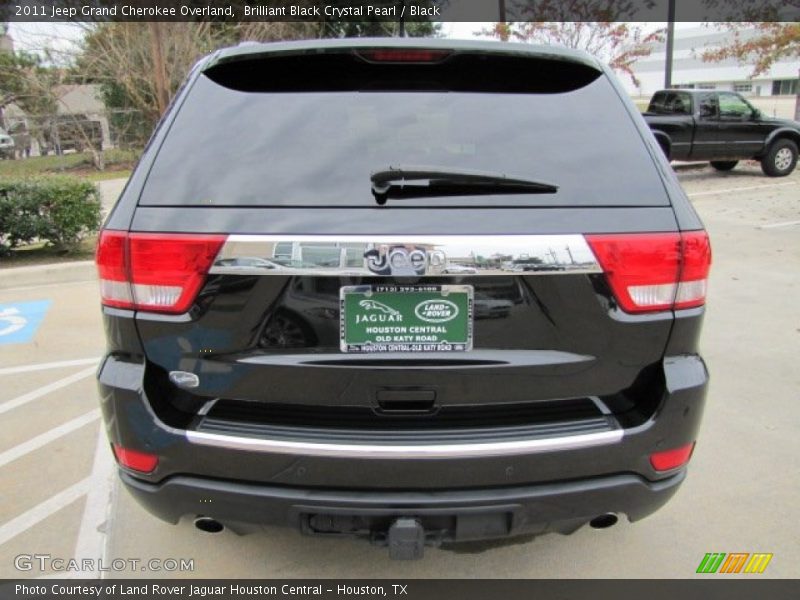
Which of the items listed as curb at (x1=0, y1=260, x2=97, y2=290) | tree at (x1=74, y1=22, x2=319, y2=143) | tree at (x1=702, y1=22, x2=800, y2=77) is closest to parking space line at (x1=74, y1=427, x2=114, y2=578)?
curb at (x1=0, y1=260, x2=97, y2=290)

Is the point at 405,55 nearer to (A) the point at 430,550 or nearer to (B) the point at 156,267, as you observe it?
(B) the point at 156,267

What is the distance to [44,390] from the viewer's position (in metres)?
4.13

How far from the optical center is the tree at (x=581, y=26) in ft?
69.3

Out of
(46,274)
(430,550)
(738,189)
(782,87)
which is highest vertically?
(782,87)

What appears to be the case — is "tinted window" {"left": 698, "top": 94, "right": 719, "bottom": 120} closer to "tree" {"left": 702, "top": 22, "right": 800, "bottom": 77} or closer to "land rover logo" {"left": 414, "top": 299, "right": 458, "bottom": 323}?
"tree" {"left": 702, "top": 22, "right": 800, "bottom": 77}

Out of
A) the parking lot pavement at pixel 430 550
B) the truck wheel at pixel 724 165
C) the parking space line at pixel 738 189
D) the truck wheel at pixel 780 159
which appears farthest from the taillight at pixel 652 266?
the truck wheel at pixel 724 165

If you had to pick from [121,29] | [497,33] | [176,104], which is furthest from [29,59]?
[176,104]

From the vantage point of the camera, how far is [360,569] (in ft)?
8.03

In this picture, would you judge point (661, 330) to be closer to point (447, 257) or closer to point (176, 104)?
point (447, 257)

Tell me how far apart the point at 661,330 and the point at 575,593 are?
3.72 feet

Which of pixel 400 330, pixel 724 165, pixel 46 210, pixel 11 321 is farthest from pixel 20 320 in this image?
pixel 724 165

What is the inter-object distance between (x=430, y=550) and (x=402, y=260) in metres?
1.42

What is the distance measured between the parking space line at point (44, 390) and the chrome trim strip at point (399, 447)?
2.83 m

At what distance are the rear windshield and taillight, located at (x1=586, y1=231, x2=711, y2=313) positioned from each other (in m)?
0.12
